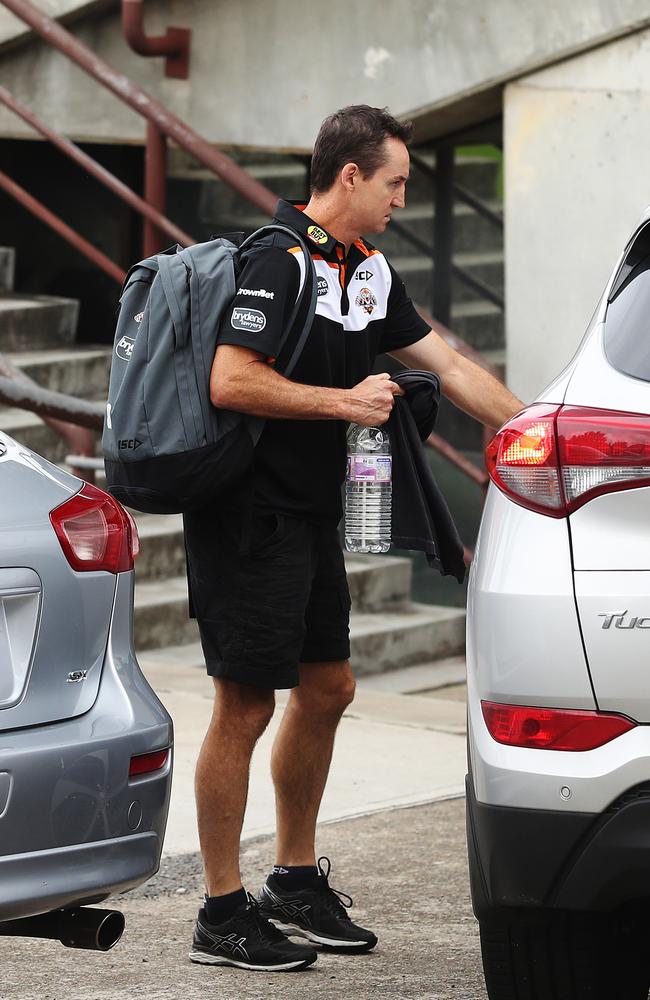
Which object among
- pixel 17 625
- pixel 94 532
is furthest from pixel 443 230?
pixel 17 625

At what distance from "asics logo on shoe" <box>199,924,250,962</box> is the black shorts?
1.86ft

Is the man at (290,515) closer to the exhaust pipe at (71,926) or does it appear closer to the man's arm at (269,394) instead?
the man's arm at (269,394)

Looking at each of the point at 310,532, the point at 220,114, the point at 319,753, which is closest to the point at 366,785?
the point at 319,753

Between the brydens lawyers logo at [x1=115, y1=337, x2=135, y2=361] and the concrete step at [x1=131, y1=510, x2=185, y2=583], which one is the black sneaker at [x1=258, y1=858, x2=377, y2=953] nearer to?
the brydens lawyers logo at [x1=115, y1=337, x2=135, y2=361]

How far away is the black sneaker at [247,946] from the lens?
3.72 metres

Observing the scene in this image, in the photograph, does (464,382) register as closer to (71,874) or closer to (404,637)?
(71,874)

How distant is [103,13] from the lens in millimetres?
9227

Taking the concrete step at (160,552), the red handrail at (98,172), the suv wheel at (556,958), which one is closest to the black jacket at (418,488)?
the suv wheel at (556,958)

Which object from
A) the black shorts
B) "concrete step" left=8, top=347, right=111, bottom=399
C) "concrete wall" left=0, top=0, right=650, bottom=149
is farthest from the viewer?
"concrete step" left=8, top=347, right=111, bottom=399

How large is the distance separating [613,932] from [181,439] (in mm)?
1308

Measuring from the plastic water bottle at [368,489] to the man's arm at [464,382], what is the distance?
0.30m

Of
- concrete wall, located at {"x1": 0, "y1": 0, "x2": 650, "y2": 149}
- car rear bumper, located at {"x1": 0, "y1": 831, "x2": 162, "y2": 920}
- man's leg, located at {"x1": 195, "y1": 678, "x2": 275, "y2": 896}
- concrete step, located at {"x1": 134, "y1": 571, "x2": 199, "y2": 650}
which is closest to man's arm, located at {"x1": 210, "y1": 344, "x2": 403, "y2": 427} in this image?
man's leg, located at {"x1": 195, "y1": 678, "x2": 275, "y2": 896}

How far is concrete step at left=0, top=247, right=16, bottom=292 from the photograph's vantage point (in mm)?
9281

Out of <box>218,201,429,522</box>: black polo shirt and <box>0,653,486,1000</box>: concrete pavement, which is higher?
<box>218,201,429,522</box>: black polo shirt
